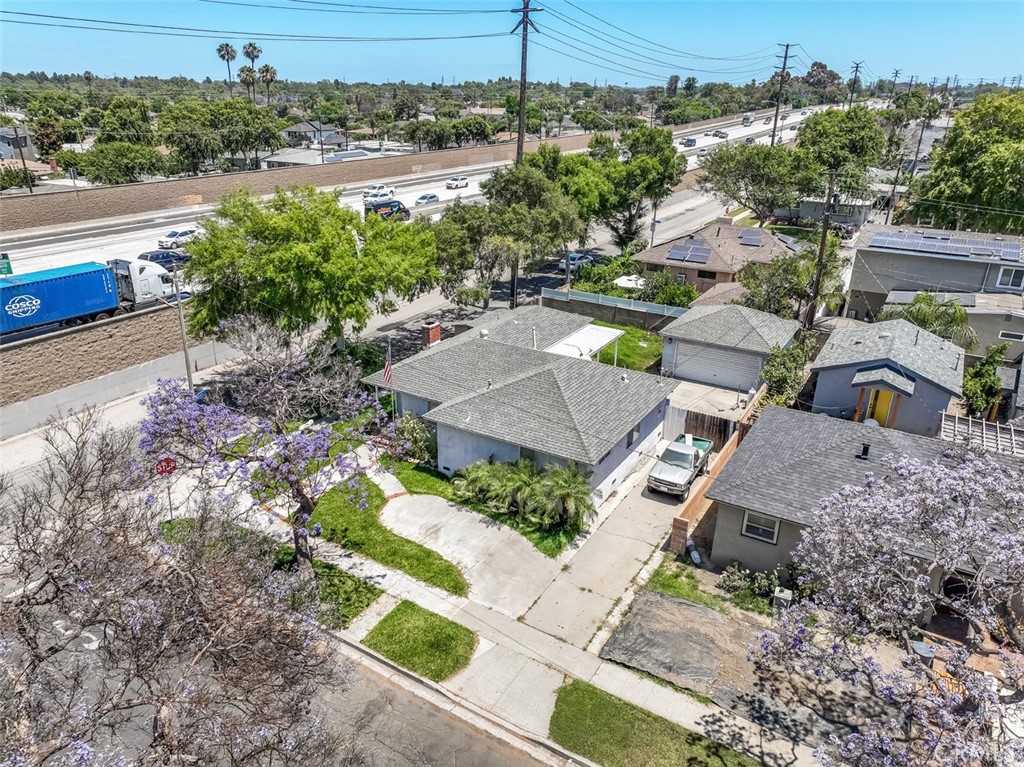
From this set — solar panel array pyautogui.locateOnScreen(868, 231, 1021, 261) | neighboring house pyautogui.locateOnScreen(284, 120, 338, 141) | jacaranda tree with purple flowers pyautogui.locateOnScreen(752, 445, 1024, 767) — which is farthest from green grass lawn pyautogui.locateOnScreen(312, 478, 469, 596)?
neighboring house pyautogui.locateOnScreen(284, 120, 338, 141)

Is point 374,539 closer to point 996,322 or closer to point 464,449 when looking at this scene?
point 464,449

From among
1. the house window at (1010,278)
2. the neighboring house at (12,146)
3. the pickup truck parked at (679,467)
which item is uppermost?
the neighboring house at (12,146)

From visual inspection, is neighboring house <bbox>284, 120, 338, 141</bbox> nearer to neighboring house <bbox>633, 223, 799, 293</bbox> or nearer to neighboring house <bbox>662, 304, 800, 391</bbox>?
neighboring house <bbox>633, 223, 799, 293</bbox>

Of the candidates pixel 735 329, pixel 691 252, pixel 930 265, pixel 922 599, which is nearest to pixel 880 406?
pixel 735 329

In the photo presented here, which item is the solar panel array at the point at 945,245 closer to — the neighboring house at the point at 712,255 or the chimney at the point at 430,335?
the neighboring house at the point at 712,255

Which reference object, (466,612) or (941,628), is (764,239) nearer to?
Answer: (941,628)

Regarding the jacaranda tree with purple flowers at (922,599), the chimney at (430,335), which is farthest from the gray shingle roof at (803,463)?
the chimney at (430,335)
